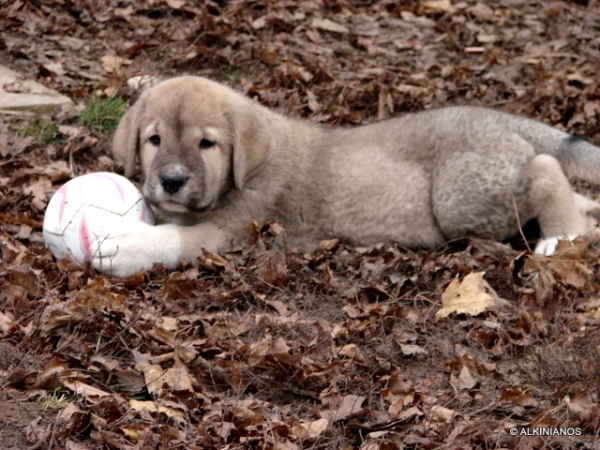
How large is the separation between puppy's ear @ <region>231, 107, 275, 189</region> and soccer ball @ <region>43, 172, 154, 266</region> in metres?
0.80

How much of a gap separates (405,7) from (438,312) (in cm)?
651

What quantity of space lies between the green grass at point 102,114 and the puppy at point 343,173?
132 centimetres

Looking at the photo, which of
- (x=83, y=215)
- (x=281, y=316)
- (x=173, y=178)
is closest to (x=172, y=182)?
(x=173, y=178)

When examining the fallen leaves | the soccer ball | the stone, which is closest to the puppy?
the soccer ball

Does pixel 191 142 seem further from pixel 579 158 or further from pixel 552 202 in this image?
pixel 579 158

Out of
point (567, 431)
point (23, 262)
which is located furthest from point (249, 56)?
point (567, 431)

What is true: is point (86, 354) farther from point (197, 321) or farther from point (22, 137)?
point (22, 137)

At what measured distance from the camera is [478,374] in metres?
5.28

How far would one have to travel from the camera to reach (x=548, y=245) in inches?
271

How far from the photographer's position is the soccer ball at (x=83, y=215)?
6.35 m

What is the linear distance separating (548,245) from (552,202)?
32 centimetres

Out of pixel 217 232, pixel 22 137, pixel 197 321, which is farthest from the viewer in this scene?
pixel 22 137

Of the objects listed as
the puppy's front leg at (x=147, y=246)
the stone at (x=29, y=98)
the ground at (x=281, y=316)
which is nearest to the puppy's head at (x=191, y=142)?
the puppy's front leg at (x=147, y=246)

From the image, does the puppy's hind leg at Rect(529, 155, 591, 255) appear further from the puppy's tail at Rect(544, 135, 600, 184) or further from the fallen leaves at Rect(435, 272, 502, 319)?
the fallen leaves at Rect(435, 272, 502, 319)
